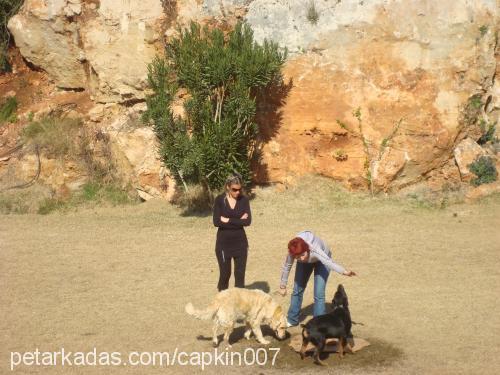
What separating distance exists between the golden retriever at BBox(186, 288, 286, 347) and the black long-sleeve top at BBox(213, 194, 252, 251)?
1.11 meters

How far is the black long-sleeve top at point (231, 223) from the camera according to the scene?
26.8ft

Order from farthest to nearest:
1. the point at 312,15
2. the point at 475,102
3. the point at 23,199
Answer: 1. the point at 23,199
2. the point at 312,15
3. the point at 475,102

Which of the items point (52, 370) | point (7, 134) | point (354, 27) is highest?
point (354, 27)

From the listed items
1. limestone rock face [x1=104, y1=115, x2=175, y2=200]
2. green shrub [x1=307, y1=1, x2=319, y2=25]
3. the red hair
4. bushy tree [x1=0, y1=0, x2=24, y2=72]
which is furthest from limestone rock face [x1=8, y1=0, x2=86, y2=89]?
the red hair

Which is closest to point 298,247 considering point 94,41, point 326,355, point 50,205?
point 326,355

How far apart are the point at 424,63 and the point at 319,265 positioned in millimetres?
9659

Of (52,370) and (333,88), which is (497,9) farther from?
(52,370)

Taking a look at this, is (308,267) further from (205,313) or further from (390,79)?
(390,79)

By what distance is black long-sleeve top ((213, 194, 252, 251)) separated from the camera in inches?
322

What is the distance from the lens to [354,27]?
15.9 meters

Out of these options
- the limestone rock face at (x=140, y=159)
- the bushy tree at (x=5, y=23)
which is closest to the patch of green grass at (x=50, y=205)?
the limestone rock face at (x=140, y=159)

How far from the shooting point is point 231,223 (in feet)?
26.8

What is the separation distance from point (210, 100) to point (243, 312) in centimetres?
873

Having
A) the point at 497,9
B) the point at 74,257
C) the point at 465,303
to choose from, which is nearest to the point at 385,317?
the point at 465,303
